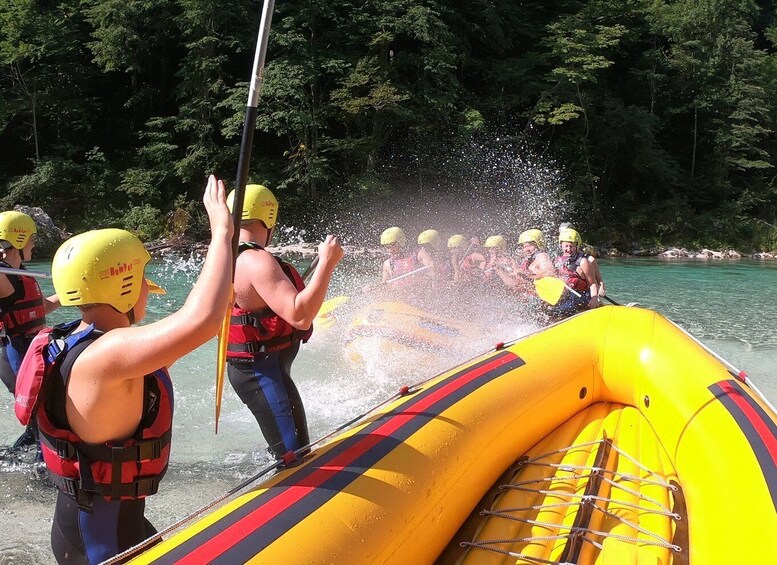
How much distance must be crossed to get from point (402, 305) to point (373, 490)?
4682 millimetres

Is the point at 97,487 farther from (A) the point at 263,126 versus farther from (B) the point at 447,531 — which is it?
(A) the point at 263,126

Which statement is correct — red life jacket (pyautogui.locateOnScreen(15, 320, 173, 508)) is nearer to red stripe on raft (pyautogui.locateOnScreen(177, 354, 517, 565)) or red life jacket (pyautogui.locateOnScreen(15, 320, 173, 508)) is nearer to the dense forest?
red stripe on raft (pyautogui.locateOnScreen(177, 354, 517, 565))

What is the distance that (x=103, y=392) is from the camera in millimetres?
1482

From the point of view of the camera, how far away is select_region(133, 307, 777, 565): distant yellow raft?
5.41ft

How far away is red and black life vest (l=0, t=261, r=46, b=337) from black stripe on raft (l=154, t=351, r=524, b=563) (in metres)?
2.38

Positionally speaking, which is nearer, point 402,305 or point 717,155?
point 402,305

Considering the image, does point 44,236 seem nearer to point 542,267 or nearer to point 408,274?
point 408,274

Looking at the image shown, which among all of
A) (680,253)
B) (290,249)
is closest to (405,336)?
(290,249)

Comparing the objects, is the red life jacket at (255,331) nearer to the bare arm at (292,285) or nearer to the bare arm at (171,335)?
the bare arm at (292,285)

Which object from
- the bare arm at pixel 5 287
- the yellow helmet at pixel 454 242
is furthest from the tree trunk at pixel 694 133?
the bare arm at pixel 5 287

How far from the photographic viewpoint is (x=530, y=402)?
2.84m

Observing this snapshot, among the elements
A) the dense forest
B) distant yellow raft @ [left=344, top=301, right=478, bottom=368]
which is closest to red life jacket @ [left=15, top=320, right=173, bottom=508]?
distant yellow raft @ [left=344, top=301, right=478, bottom=368]

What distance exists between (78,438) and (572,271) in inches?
229

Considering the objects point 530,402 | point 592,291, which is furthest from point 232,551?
point 592,291
